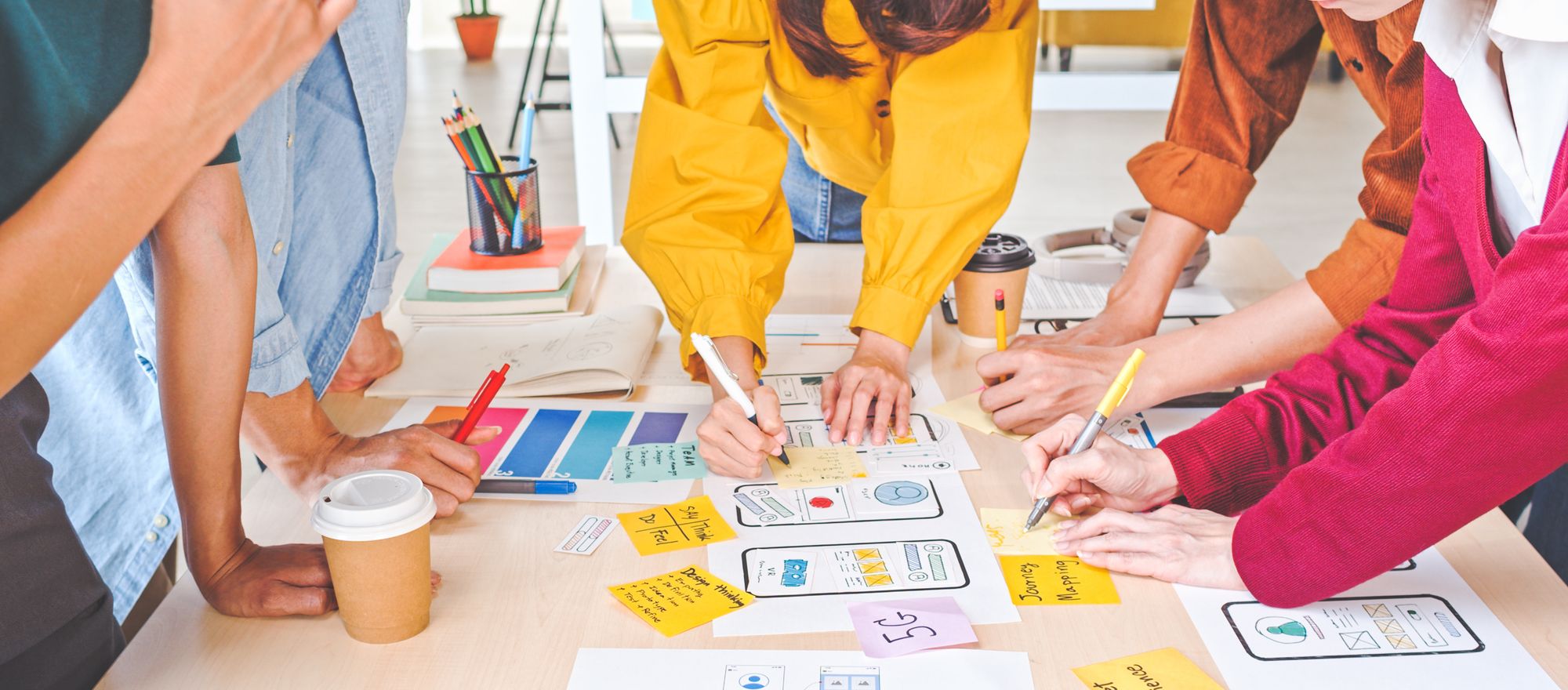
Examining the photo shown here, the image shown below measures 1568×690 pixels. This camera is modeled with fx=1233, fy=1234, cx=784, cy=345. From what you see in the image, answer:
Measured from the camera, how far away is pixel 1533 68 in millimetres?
853

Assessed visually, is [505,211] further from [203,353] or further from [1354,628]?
[1354,628]

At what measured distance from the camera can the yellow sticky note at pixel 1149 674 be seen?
31.8 inches

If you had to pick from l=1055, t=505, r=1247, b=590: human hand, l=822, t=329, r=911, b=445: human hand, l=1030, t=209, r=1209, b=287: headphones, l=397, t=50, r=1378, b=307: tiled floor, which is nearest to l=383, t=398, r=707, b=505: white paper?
l=822, t=329, r=911, b=445: human hand

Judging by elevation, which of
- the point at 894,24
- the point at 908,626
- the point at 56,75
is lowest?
the point at 908,626

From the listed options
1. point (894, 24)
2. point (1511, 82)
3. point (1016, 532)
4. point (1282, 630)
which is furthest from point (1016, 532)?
point (894, 24)

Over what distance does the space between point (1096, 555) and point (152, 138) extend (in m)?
0.71

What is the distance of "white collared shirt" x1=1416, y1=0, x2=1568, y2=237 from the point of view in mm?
831

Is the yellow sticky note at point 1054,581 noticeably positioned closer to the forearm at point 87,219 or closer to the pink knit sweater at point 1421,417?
the pink knit sweater at point 1421,417

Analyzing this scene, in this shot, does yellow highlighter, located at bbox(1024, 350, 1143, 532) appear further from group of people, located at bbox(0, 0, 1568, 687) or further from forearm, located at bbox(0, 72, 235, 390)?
forearm, located at bbox(0, 72, 235, 390)

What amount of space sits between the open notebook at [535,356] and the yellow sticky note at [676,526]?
0.95 feet

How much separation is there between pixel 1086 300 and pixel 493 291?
769 mm

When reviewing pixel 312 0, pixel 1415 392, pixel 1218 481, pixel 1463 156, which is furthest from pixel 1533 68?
pixel 312 0

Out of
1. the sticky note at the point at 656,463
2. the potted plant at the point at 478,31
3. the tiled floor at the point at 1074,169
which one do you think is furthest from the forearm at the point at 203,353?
the potted plant at the point at 478,31

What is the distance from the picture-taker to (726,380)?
115cm
